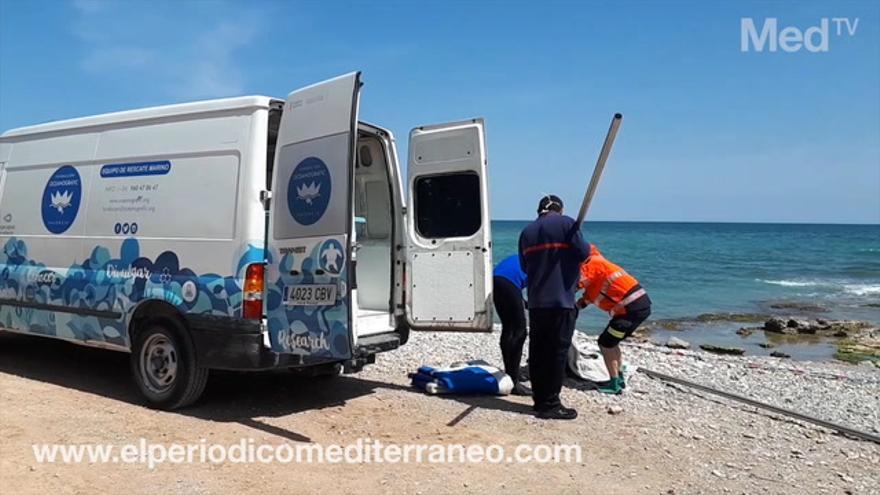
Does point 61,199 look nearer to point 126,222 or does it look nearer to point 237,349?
point 126,222

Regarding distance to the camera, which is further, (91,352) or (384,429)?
(91,352)

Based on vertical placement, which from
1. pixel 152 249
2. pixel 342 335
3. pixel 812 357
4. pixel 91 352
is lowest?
pixel 812 357

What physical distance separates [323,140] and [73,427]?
2.83 metres

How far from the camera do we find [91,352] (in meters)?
8.04

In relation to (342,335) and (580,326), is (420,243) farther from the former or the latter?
(580,326)

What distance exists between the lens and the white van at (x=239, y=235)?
500 cm

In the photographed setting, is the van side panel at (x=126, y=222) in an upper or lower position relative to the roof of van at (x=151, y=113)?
lower

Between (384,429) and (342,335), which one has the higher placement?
(342,335)

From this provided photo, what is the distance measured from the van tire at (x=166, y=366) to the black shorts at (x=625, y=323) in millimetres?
3686

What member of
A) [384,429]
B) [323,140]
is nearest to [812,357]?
[384,429]

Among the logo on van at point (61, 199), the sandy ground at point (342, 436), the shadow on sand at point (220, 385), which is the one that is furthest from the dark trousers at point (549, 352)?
the logo on van at point (61, 199)

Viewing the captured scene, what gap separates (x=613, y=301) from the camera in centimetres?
661

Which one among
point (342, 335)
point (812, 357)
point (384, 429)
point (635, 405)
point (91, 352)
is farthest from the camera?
point (812, 357)

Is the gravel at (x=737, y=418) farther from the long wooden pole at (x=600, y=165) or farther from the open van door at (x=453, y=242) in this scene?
the long wooden pole at (x=600, y=165)
